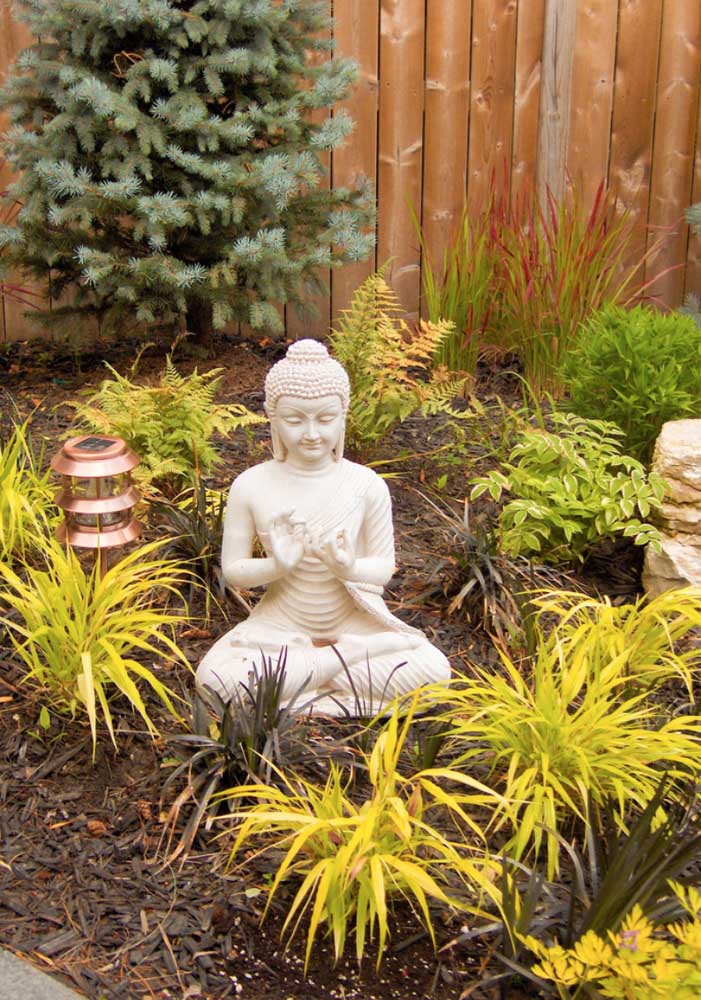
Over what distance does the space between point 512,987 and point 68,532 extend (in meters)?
2.00

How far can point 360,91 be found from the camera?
696 centimetres

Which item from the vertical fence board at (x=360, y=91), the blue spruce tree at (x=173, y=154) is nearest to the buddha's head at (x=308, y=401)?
the blue spruce tree at (x=173, y=154)

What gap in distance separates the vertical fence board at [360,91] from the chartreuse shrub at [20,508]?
2997 millimetres

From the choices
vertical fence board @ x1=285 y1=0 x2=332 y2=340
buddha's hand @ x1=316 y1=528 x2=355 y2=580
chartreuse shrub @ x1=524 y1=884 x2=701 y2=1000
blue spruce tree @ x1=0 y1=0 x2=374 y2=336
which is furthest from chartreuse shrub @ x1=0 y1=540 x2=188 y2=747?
vertical fence board @ x1=285 y1=0 x2=332 y2=340

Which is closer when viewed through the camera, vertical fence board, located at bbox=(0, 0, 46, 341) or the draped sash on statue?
the draped sash on statue

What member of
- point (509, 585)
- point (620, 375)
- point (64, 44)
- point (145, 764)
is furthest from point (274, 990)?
point (64, 44)

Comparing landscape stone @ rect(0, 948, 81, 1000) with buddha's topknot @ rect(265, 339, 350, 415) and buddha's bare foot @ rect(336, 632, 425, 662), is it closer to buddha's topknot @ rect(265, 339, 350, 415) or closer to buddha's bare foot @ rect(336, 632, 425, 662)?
buddha's bare foot @ rect(336, 632, 425, 662)

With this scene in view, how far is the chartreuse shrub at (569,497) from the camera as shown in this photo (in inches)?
180

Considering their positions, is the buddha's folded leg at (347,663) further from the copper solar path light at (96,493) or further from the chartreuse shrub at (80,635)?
the copper solar path light at (96,493)

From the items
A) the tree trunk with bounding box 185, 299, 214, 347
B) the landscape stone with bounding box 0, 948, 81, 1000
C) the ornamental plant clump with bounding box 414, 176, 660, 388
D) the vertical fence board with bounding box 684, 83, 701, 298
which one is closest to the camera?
the landscape stone with bounding box 0, 948, 81, 1000

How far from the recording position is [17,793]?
3434 millimetres

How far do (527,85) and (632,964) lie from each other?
578cm

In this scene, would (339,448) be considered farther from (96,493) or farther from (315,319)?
(315,319)

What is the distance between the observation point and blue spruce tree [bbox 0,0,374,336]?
5668 millimetres
